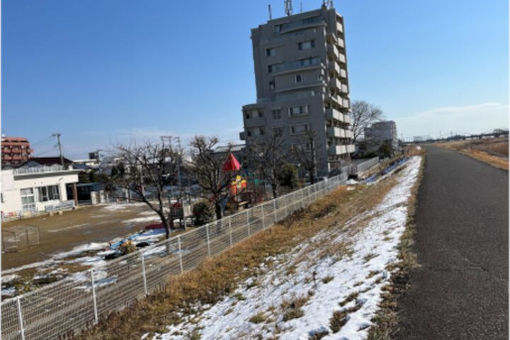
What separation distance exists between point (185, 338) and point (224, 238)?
602cm

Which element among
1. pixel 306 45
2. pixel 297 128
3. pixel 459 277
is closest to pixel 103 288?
pixel 459 277

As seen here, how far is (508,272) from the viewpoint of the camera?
529 centimetres

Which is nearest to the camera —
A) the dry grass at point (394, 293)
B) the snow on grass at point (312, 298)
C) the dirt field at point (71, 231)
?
the dry grass at point (394, 293)

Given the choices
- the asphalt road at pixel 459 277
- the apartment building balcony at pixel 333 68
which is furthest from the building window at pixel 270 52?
the asphalt road at pixel 459 277

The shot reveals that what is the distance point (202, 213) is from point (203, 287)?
9.70 m

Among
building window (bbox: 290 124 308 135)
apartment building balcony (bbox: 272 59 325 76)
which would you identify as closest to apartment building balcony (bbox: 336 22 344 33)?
apartment building balcony (bbox: 272 59 325 76)

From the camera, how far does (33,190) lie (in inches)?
1276

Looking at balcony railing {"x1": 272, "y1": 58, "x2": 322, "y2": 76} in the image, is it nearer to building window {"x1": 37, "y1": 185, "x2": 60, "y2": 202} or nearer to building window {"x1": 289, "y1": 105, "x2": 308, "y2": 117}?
A: building window {"x1": 289, "y1": 105, "x2": 308, "y2": 117}

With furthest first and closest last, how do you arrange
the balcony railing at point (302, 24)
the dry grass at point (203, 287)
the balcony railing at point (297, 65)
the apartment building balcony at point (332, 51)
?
1. the apartment building balcony at point (332, 51)
2. the balcony railing at point (302, 24)
3. the balcony railing at point (297, 65)
4. the dry grass at point (203, 287)

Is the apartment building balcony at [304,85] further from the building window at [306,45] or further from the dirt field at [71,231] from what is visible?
the dirt field at [71,231]

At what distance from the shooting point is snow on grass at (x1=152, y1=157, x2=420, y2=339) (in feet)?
14.6

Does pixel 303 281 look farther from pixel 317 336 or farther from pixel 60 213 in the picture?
pixel 60 213

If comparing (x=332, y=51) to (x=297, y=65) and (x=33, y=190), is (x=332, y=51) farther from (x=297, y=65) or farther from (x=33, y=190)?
(x=33, y=190)

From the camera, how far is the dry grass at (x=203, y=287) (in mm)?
A: 6418
